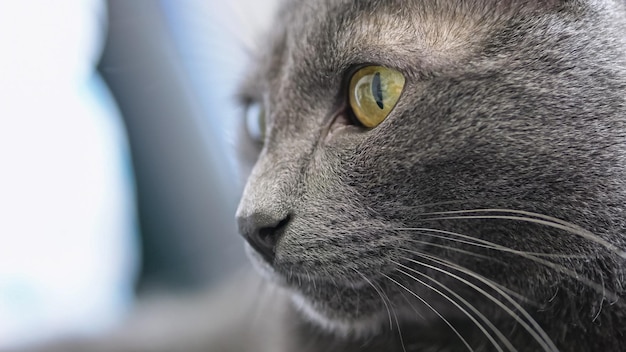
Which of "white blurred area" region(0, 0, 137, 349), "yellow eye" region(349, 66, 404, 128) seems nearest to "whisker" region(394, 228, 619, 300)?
"yellow eye" region(349, 66, 404, 128)

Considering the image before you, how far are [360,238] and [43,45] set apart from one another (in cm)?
78

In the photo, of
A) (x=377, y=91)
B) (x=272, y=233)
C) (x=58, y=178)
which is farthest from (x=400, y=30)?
(x=58, y=178)

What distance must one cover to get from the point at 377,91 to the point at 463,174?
0.15m

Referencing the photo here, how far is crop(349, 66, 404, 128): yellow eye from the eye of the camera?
0.69m

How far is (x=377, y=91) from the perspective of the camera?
70 centimetres

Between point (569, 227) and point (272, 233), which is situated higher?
point (272, 233)

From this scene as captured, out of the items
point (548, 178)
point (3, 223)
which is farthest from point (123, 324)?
point (548, 178)

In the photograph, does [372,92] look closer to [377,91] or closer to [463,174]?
[377,91]

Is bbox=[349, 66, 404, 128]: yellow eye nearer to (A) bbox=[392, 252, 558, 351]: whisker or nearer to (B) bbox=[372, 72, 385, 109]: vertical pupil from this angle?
(B) bbox=[372, 72, 385, 109]: vertical pupil

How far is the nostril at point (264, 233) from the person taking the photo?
0.69 meters

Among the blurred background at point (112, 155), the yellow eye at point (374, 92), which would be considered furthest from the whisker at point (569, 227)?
the blurred background at point (112, 155)

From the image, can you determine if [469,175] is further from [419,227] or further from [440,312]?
[440,312]

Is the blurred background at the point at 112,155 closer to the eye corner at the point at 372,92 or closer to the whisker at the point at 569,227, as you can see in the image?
the eye corner at the point at 372,92

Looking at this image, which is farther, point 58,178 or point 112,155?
point 112,155
